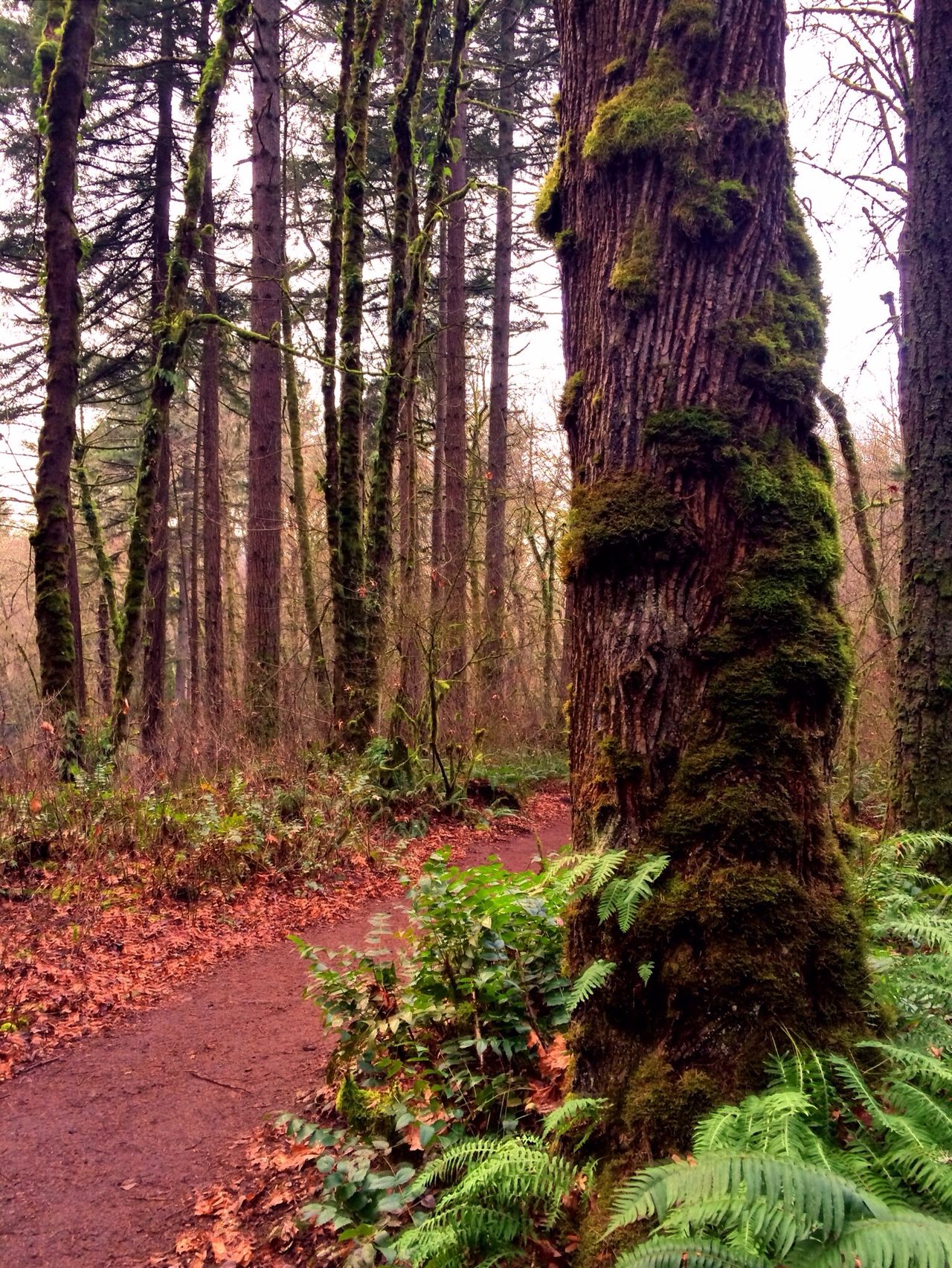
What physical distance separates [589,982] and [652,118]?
277 cm

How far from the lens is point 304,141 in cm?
1469

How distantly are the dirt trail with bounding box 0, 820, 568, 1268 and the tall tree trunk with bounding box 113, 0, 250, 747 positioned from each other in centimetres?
519

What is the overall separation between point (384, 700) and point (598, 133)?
901 centimetres

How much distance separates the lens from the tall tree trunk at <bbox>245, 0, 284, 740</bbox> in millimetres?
11875

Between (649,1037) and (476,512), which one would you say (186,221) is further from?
(649,1037)

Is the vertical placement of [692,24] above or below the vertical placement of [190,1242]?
above

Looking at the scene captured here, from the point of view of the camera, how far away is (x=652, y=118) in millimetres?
2557

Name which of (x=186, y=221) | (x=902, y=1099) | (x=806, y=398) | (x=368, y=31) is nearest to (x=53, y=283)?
(x=186, y=221)

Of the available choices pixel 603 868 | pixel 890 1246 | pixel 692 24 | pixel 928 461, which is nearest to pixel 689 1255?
pixel 890 1246

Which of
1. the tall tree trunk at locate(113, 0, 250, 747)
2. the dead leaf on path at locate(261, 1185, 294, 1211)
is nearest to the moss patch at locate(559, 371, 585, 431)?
the dead leaf on path at locate(261, 1185, 294, 1211)

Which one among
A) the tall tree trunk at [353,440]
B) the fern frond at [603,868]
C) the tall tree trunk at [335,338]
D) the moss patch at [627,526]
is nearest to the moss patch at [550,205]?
the moss patch at [627,526]

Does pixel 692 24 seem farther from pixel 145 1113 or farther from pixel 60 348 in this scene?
pixel 60 348

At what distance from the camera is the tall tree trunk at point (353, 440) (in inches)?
384

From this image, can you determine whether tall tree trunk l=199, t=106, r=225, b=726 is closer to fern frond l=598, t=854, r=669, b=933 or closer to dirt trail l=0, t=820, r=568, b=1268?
dirt trail l=0, t=820, r=568, b=1268
